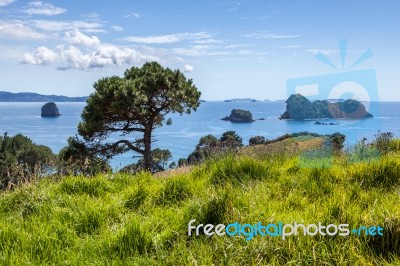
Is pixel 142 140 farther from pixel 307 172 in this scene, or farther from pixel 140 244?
pixel 140 244

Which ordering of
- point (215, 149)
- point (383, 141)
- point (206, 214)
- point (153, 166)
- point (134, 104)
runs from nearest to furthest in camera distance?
point (206, 214) → point (215, 149) → point (383, 141) → point (153, 166) → point (134, 104)

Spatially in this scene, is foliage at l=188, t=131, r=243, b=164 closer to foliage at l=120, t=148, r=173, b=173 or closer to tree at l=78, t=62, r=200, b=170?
foliage at l=120, t=148, r=173, b=173

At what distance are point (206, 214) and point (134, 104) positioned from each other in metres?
23.4

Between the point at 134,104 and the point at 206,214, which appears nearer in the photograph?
the point at 206,214

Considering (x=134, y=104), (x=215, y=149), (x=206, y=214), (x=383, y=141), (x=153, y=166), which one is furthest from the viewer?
(x=134, y=104)

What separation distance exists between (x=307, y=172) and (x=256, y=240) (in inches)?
129

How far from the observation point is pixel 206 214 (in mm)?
4809

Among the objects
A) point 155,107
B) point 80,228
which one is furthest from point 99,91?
point 80,228

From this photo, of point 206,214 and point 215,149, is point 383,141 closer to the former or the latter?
point 215,149

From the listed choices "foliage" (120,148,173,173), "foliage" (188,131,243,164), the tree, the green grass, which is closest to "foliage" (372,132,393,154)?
the green grass

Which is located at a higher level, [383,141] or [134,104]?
[134,104]

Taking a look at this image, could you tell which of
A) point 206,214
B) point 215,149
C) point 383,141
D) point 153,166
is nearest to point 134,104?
point 153,166

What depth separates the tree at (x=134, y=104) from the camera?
91.2 ft

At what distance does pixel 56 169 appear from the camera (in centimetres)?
859
